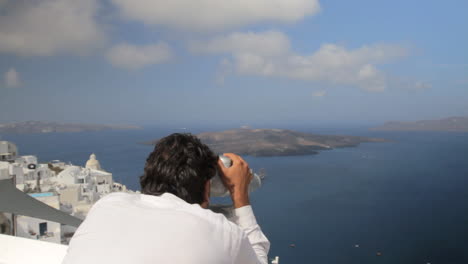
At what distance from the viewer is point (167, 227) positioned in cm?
28

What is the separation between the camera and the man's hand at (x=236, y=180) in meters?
0.41

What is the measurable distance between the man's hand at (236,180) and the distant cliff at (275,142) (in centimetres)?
1266

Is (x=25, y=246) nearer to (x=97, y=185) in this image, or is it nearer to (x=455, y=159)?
(x=97, y=185)

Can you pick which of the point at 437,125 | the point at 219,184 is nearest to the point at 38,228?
the point at 219,184

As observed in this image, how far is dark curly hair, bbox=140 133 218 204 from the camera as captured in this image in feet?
1.19

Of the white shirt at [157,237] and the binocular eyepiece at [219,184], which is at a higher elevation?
the binocular eyepiece at [219,184]

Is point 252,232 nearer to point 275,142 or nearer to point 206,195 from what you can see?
point 206,195

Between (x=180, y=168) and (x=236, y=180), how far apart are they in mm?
79

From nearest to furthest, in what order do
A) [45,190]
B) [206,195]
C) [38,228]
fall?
[206,195] → [38,228] → [45,190]

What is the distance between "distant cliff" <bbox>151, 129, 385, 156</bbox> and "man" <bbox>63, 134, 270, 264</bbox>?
41.7ft

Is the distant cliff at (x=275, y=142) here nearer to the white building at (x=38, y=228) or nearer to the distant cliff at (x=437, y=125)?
the distant cliff at (x=437, y=125)

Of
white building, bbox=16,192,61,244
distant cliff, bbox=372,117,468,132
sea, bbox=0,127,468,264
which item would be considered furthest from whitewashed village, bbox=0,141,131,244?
distant cliff, bbox=372,117,468,132

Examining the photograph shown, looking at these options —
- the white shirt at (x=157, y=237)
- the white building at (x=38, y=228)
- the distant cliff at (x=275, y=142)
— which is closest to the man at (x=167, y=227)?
the white shirt at (x=157, y=237)

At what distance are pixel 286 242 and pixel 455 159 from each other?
16190mm
